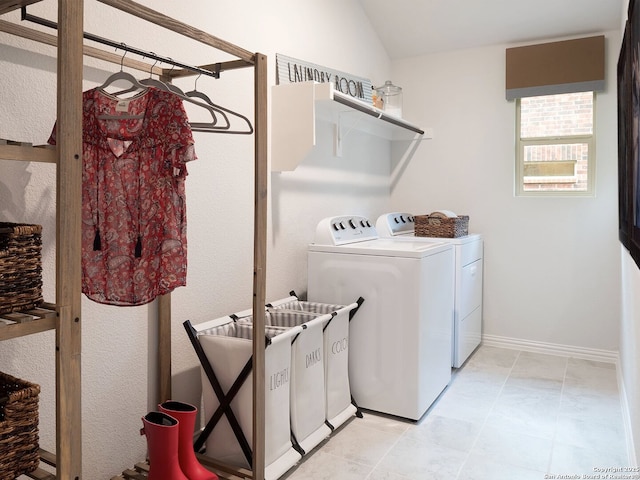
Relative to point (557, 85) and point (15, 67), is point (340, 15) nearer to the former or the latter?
point (557, 85)

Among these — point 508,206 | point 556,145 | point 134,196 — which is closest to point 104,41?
point 134,196

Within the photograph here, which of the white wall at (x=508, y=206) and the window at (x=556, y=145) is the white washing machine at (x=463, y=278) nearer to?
the white wall at (x=508, y=206)

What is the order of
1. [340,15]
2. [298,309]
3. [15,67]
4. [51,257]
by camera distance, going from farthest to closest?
[340,15] → [298,309] → [51,257] → [15,67]

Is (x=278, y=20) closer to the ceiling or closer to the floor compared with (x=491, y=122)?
closer to the ceiling

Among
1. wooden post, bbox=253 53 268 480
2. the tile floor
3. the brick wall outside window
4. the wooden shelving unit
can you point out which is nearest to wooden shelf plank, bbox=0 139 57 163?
the wooden shelving unit

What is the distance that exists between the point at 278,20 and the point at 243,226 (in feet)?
3.84

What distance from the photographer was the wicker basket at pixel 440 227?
3555 millimetres

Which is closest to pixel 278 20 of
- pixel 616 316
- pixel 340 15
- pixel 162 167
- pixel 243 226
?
pixel 340 15

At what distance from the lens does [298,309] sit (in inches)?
110

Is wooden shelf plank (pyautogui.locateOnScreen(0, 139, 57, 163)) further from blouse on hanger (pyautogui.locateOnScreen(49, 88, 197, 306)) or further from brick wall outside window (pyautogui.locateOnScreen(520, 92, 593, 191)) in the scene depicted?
brick wall outside window (pyautogui.locateOnScreen(520, 92, 593, 191))

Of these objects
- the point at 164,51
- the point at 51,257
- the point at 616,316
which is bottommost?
the point at 616,316

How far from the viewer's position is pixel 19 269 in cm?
127

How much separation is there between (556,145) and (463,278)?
1.29 m

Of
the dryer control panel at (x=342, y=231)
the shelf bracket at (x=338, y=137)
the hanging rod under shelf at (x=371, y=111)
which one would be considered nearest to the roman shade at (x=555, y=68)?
the hanging rod under shelf at (x=371, y=111)
